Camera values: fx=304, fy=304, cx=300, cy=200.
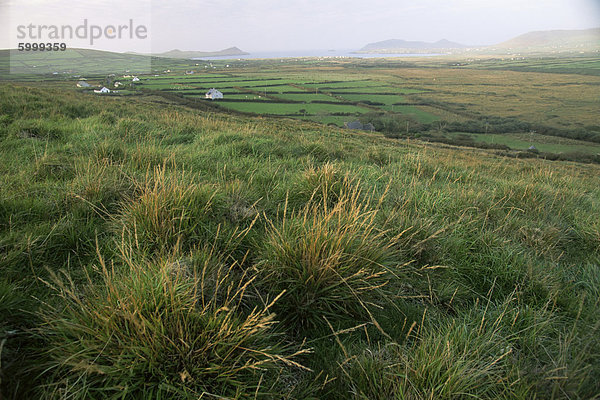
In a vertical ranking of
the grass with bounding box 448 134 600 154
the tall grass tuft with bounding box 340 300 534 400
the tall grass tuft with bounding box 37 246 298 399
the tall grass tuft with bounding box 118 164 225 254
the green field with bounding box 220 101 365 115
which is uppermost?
the green field with bounding box 220 101 365 115

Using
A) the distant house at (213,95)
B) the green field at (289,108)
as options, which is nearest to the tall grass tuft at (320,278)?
the green field at (289,108)

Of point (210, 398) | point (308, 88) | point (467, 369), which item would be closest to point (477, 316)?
point (467, 369)

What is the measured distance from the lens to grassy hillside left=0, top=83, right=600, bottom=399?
1.50 metres

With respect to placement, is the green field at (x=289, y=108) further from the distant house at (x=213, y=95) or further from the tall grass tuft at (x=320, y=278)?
the tall grass tuft at (x=320, y=278)

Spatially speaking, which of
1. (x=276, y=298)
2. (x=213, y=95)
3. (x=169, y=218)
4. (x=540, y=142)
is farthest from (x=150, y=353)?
(x=213, y=95)

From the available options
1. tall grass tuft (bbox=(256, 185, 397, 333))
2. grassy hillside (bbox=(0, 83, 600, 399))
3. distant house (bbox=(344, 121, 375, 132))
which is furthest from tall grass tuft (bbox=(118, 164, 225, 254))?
distant house (bbox=(344, 121, 375, 132))

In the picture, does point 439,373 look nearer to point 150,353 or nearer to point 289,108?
point 150,353

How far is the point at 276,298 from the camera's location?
1535 mm

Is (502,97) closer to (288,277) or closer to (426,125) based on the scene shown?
(426,125)

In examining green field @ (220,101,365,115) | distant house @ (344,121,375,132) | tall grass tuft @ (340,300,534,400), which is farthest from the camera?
green field @ (220,101,365,115)

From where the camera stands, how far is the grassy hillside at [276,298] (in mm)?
1500

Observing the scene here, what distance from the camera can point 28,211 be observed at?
2.86m

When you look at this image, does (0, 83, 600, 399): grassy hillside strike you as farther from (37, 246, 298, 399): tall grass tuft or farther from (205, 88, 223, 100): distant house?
(205, 88, 223, 100): distant house

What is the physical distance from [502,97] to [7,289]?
392 feet
